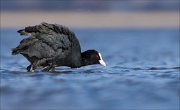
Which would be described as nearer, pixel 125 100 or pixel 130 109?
pixel 130 109

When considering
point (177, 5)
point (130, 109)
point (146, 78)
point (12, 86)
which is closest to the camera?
point (130, 109)

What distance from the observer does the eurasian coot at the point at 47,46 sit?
50.2ft

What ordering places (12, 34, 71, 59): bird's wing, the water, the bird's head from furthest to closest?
the bird's head → (12, 34, 71, 59): bird's wing → the water

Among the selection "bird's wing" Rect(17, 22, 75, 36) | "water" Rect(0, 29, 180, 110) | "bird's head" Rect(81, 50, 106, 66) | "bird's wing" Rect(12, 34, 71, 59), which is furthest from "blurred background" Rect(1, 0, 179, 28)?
"water" Rect(0, 29, 180, 110)

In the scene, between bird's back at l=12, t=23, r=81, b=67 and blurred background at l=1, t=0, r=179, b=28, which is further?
blurred background at l=1, t=0, r=179, b=28

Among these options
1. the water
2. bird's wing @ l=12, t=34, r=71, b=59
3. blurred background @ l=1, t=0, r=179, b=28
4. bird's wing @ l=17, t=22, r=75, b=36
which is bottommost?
the water

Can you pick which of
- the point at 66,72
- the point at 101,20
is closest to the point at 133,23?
the point at 101,20

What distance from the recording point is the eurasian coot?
15.3 meters

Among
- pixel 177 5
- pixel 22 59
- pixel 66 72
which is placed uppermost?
pixel 177 5

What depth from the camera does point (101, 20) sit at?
215ft

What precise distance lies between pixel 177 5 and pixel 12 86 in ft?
195

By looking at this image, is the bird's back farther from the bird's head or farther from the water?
the bird's head

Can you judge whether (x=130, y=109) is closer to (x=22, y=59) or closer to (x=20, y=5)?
(x=22, y=59)

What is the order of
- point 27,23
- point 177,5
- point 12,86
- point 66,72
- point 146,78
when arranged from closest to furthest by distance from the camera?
1. point 12,86
2. point 146,78
3. point 66,72
4. point 27,23
5. point 177,5
